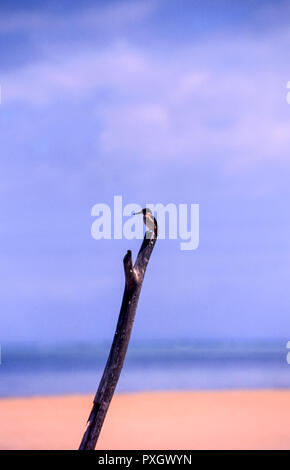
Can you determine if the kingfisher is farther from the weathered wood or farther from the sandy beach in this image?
the sandy beach

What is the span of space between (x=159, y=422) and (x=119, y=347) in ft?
20.2

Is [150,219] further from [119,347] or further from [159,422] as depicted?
[159,422]

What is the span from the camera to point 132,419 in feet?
36.7

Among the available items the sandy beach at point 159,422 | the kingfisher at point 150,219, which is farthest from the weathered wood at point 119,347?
the sandy beach at point 159,422

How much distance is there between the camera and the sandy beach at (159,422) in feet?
31.7

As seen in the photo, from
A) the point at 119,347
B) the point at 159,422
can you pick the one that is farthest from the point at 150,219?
the point at 159,422

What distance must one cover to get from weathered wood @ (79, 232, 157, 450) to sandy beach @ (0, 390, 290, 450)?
462 centimetres

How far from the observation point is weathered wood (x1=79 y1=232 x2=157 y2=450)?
4.92 metres

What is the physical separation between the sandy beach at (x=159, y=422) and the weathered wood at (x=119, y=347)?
182 inches
